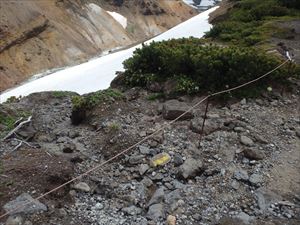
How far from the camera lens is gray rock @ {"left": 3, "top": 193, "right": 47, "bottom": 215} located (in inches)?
293

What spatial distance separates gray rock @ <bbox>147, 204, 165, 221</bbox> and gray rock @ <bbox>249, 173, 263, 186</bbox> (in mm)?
1935

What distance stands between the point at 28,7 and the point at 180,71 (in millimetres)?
30549

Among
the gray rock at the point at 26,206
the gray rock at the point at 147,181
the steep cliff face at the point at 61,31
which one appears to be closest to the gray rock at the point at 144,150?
the gray rock at the point at 147,181

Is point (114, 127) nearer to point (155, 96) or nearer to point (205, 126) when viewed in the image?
point (205, 126)

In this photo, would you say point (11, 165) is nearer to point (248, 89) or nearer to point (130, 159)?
point (130, 159)

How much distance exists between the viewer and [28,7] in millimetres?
40250

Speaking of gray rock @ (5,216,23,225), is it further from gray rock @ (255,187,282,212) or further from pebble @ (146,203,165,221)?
gray rock @ (255,187,282,212)

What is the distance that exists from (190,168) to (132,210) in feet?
5.42

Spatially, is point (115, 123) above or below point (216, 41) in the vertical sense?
above

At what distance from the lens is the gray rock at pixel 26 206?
24.4ft

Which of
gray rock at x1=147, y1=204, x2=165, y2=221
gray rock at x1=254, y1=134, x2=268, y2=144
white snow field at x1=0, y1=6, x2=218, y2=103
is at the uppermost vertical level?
gray rock at x1=147, y1=204, x2=165, y2=221

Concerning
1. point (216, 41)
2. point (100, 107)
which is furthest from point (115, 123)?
point (216, 41)

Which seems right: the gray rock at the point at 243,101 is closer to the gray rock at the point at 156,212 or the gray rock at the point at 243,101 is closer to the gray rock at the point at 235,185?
the gray rock at the point at 235,185

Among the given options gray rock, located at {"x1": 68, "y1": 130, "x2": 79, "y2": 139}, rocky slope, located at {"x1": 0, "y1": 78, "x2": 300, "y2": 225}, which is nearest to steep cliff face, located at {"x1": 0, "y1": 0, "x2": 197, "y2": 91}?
gray rock, located at {"x1": 68, "y1": 130, "x2": 79, "y2": 139}
